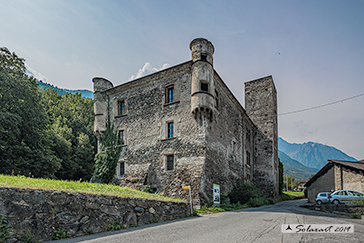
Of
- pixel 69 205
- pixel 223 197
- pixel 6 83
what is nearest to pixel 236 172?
pixel 223 197

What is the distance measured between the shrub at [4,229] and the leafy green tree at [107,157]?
15814 mm

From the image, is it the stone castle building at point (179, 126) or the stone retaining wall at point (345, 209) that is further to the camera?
the stone castle building at point (179, 126)

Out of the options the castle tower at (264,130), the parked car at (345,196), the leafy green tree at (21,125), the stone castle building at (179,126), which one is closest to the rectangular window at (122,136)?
the stone castle building at (179,126)

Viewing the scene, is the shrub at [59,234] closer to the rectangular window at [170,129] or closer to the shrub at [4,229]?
the shrub at [4,229]

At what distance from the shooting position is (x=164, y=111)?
19391 millimetres

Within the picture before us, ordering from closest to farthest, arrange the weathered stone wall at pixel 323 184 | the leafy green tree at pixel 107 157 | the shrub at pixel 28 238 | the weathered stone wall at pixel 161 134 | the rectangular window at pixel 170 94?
the shrub at pixel 28 238 < the weathered stone wall at pixel 161 134 < the rectangular window at pixel 170 94 < the leafy green tree at pixel 107 157 < the weathered stone wall at pixel 323 184

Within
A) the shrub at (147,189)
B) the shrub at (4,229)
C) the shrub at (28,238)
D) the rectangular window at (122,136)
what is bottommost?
the shrub at (147,189)

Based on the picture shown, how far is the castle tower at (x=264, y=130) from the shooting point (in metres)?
29.7

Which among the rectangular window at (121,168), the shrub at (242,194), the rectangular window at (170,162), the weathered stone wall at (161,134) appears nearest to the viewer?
the weathered stone wall at (161,134)

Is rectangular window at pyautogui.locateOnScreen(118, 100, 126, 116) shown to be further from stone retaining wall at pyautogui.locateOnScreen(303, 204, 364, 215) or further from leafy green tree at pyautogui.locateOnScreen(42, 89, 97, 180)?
stone retaining wall at pyautogui.locateOnScreen(303, 204, 364, 215)

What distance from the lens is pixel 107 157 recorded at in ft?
69.8

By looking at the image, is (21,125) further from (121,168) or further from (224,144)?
(224,144)

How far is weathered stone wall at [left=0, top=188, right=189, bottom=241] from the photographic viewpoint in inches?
214

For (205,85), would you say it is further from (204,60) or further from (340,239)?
(340,239)
